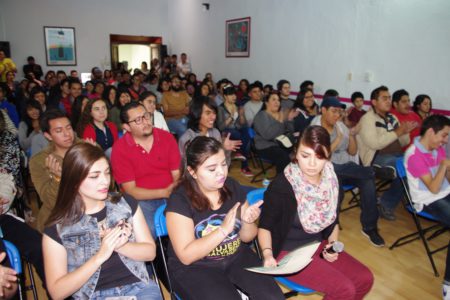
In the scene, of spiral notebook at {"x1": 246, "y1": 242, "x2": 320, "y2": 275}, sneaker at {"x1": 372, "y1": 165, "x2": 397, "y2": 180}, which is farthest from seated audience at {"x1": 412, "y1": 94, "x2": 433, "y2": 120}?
spiral notebook at {"x1": 246, "y1": 242, "x2": 320, "y2": 275}

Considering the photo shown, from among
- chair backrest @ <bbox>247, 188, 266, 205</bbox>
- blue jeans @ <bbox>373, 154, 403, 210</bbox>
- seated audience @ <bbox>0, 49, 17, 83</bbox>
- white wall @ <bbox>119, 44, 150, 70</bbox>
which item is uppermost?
white wall @ <bbox>119, 44, 150, 70</bbox>

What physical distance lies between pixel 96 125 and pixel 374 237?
9.53 feet

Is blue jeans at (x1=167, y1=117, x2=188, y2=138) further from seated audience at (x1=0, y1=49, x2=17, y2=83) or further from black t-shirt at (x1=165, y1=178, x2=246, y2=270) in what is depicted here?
seated audience at (x1=0, y1=49, x2=17, y2=83)

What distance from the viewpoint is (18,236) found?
2080mm

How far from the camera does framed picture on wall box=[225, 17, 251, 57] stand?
8055 millimetres

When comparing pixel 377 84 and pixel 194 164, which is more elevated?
pixel 377 84

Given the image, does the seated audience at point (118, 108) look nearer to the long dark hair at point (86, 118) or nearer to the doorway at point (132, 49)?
the long dark hair at point (86, 118)

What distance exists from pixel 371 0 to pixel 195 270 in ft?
17.1

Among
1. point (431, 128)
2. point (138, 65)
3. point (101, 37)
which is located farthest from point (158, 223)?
point (138, 65)

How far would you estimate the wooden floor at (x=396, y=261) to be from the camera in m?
2.51

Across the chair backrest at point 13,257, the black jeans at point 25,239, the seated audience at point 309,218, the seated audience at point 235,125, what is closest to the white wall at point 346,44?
the seated audience at point 235,125

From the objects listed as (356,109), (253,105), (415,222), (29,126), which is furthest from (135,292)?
(356,109)

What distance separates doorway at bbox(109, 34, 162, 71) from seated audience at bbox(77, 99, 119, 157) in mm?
8099

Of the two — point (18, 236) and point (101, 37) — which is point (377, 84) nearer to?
point (18, 236)
